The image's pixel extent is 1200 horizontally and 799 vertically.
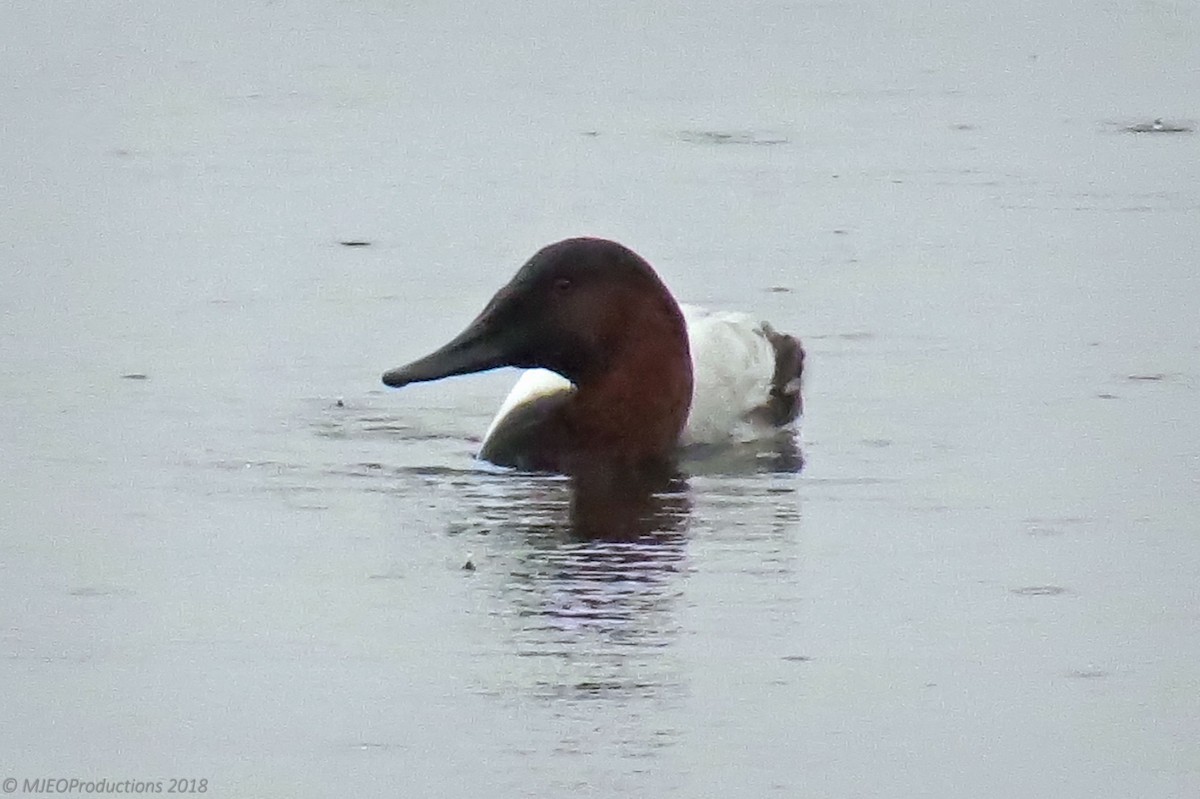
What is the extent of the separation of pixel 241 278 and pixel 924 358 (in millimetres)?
2869

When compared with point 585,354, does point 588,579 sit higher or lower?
lower

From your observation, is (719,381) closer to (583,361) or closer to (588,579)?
(583,361)

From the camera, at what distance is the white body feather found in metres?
9.23

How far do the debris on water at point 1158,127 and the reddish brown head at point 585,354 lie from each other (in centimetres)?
654

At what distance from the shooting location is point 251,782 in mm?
5750

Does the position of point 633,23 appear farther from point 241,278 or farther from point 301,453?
point 301,453

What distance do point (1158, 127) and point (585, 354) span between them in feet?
22.5

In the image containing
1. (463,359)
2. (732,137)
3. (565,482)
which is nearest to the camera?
(565,482)

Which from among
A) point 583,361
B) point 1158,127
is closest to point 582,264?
point 583,361

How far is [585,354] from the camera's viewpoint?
9.04 m

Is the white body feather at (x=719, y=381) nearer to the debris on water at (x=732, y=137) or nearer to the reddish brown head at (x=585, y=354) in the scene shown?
the reddish brown head at (x=585, y=354)

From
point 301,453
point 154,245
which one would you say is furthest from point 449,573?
point 154,245

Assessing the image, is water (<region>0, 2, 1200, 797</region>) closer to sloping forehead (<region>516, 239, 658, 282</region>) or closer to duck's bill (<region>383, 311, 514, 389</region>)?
duck's bill (<region>383, 311, 514, 389</region>)

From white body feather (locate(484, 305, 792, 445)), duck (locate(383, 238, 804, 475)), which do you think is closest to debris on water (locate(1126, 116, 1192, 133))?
white body feather (locate(484, 305, 792, 445))
